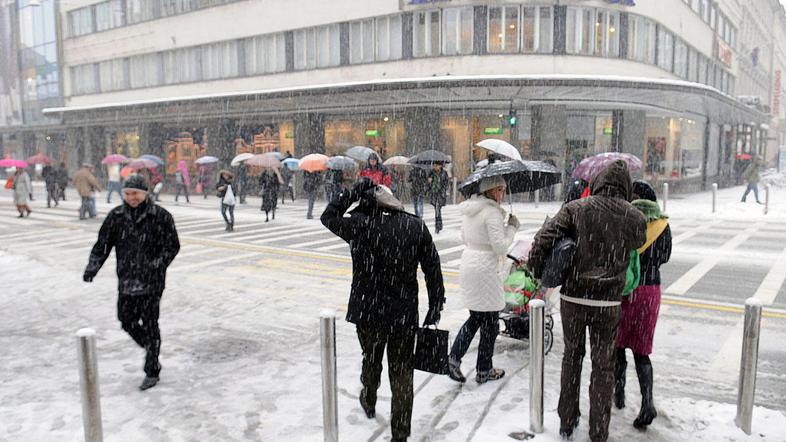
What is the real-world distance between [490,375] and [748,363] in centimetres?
201

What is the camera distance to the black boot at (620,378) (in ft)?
15.5

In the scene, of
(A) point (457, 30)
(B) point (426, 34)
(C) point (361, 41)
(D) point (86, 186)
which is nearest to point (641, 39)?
(A) point (457, 30)

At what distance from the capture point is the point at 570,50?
24.0 metres

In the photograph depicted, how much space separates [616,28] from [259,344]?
75.6 ft

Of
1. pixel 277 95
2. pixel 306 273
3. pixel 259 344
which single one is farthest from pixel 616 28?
pixel 259 344

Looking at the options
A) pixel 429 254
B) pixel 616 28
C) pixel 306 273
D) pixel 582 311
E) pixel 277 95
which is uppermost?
pixel 616 28

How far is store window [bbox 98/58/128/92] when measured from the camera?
36.5 m

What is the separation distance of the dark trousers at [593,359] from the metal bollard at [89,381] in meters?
3.00

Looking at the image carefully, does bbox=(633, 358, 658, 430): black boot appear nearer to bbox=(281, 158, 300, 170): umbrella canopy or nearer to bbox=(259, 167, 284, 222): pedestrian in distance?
bbox=(259, 167, 284, 222): pedestrian in distance

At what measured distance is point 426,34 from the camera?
24938 mm

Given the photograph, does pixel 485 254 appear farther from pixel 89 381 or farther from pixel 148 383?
pixel 148 383

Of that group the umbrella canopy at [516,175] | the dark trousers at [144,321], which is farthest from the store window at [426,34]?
the dark trousers at [144,321]

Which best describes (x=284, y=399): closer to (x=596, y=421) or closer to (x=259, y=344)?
(x=259, y=344)

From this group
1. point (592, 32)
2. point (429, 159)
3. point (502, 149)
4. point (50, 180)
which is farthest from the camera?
point (592, 32)
